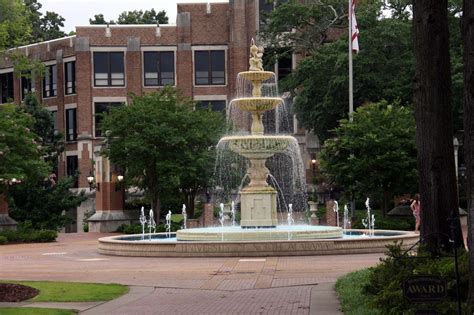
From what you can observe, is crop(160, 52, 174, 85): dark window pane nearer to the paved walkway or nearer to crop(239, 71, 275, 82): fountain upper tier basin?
crop(239, 71, 275, 82): fountain upper tier basin

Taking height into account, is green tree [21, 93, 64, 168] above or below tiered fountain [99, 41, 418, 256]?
above

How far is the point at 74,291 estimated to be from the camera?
702 inches

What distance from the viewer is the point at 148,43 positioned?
62156 mm

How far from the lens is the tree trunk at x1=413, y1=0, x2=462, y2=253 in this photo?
13.0m

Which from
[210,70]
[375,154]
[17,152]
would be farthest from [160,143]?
[210,70]

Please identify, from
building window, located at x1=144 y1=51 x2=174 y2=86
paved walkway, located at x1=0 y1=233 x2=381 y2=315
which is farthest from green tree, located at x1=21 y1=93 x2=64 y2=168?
paved walkway, located at x1=0 y1=233 x2=381 y2=315

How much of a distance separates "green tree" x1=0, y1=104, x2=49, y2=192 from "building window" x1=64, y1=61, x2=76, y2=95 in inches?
803

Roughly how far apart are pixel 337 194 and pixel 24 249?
2620cm

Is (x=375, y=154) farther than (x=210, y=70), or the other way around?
(x=210, y=70)

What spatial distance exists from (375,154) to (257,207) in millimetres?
11539

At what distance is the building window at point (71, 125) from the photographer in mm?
63250

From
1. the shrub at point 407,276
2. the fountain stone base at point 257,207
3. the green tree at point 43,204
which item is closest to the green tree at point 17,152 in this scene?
the green tree at point 43,204

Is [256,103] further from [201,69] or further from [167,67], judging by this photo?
[167,67]

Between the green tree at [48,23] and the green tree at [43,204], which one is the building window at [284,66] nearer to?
the green tree at [43,204]
